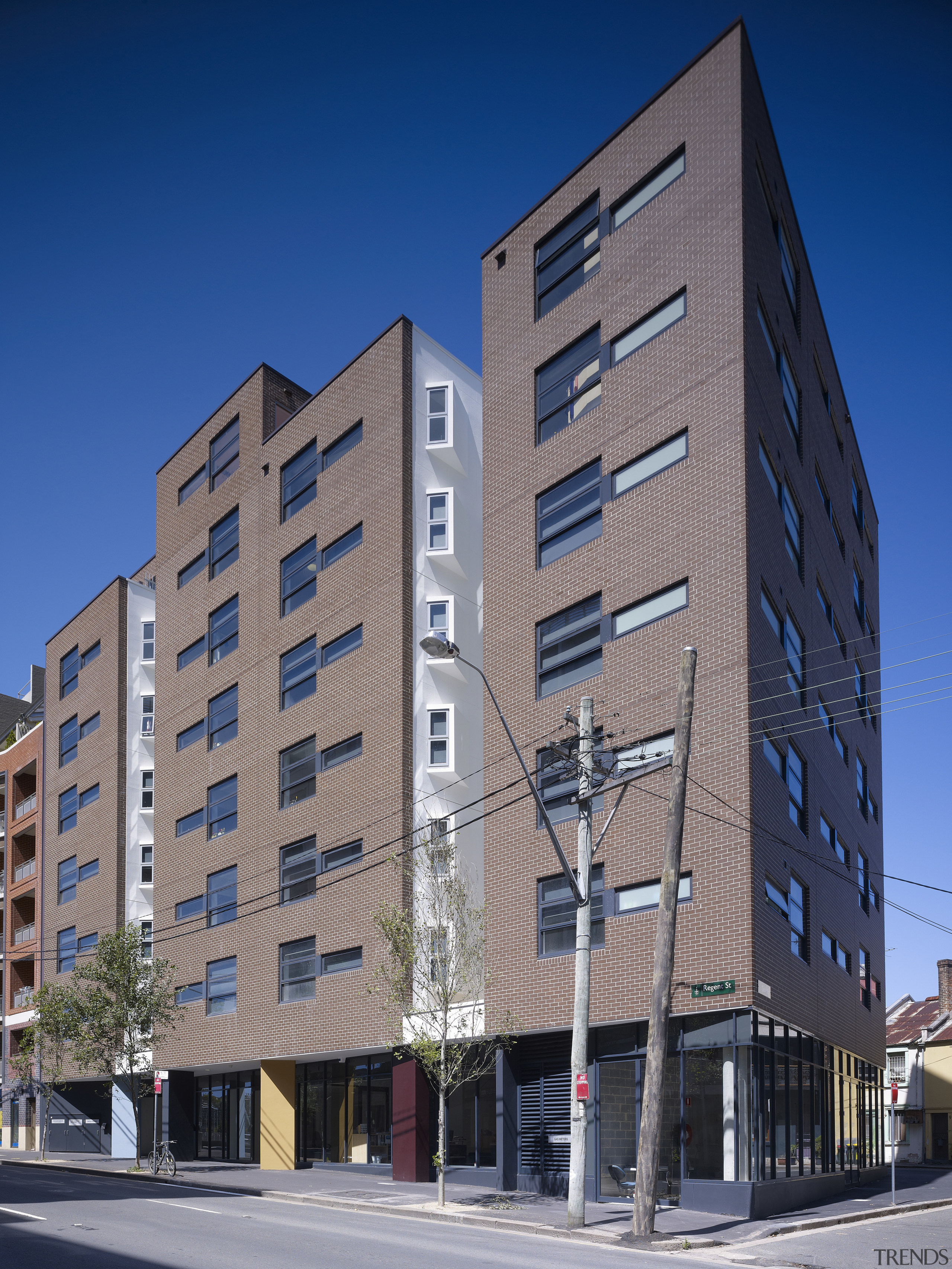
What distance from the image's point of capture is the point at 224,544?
4369 centimetres

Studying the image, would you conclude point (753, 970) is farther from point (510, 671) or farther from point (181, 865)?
point (181, 865)

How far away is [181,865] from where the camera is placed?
143ft

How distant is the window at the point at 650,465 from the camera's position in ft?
87.2

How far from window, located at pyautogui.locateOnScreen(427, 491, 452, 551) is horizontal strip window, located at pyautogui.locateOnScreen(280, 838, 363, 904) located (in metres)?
8.40

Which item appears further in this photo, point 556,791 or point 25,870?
point 25,870

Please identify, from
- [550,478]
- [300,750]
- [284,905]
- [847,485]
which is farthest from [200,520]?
[847,485]

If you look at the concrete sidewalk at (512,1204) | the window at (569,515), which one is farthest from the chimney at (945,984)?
the window at (569,515)

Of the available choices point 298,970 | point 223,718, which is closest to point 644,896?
point 298,970

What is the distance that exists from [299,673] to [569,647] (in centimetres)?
1198

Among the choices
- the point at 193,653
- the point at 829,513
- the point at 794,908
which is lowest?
the point at 794,908

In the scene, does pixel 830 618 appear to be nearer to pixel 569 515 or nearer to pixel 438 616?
pixel 569 515

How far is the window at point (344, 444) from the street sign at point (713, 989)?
19.4 meters

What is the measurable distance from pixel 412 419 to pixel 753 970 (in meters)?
18.6

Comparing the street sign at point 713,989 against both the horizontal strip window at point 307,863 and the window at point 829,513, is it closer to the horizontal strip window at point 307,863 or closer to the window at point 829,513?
the horizontal strip window at point 307,863
